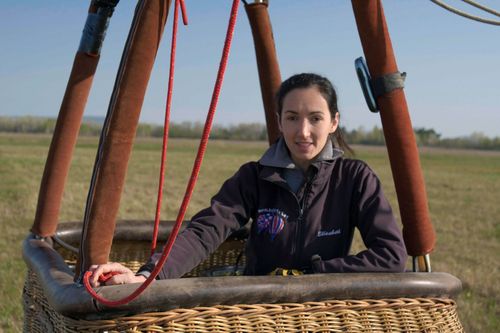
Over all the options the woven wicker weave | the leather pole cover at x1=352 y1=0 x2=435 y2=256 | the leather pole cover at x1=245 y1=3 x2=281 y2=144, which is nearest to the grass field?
the leather pole cover at x1=245 y1=3 x2=281 y2=144

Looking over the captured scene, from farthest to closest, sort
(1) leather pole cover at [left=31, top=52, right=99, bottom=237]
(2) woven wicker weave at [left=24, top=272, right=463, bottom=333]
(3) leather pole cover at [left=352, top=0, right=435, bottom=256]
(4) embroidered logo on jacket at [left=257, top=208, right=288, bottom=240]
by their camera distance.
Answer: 1. (1) leather pole cover at [left=31, top=52, right=99, bottom=237]
2. (4) embroidered logo on jacket at [left=257, top=208, right=288, bottom=240]
3. (3) leather pole cover at [left=352, top=0, right=435, bottom=256]
4. (2) woven wicker weave at [left=24, top=272, right=463, bottom=333]

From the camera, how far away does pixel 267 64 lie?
327 cm

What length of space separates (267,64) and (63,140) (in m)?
1.05

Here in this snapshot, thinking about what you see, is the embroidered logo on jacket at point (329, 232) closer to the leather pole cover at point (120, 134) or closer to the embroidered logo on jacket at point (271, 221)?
the embroidered logo on jacket at point (271, 221)

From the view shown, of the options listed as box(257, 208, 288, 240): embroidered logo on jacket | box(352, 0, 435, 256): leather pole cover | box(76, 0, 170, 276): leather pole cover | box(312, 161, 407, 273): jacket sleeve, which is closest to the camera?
box(76, 0, 170, 276): leather pole cover

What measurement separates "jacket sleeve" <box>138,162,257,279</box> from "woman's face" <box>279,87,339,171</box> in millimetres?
209

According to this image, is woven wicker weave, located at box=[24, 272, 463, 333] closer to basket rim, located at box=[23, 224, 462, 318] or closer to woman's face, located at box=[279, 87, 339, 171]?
Answer: basket rim, located at box=[23, 224, 462, 318]

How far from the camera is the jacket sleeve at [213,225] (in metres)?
2.09

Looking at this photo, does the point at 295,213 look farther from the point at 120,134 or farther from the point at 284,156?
the point at 120,134

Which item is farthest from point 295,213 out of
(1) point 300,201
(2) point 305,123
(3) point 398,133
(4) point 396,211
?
(4) point 396,211

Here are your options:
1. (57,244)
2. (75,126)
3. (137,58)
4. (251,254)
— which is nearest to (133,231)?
(57,244)

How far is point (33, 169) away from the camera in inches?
791

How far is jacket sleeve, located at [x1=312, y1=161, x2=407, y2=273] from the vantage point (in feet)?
6.79

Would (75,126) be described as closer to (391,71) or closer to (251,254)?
(251,254)
